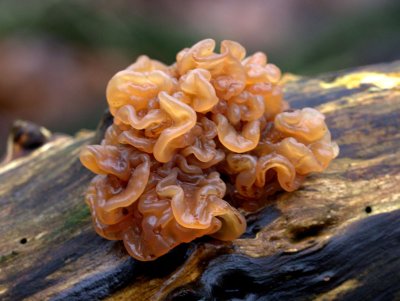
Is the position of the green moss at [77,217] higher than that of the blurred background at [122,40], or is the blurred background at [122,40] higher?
the blurred background at [122,40]

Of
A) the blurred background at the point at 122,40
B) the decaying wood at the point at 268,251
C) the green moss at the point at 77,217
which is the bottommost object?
the decaying wood at the point at 268,251

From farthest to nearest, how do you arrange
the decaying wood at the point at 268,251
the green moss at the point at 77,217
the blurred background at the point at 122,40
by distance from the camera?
the blurred background at the point at 122,40
the green moss at the point at 77,217
the decaying wood at the point at 268,251

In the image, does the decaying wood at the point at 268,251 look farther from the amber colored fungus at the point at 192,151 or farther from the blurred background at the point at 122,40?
the blurred background at the point at 122,40

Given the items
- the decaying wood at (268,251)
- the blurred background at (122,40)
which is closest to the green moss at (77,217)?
the decaying wood at (268,251)

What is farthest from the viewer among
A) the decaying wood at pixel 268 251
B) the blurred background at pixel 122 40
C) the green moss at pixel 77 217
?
the blurred background at pixel 122 40

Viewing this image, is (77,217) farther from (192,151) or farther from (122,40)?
(122,40)

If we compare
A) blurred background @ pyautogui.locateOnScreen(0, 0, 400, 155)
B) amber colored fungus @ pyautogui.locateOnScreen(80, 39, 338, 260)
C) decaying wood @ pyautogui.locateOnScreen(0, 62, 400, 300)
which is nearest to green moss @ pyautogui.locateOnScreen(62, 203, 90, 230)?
decaying wood @ pyautogui.locateOnScreen(0, 62, 400, 300)

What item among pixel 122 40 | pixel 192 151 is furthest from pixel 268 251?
pixel 122 40

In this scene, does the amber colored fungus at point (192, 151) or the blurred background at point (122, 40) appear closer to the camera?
the amber colored fungus at point (192, 151)
